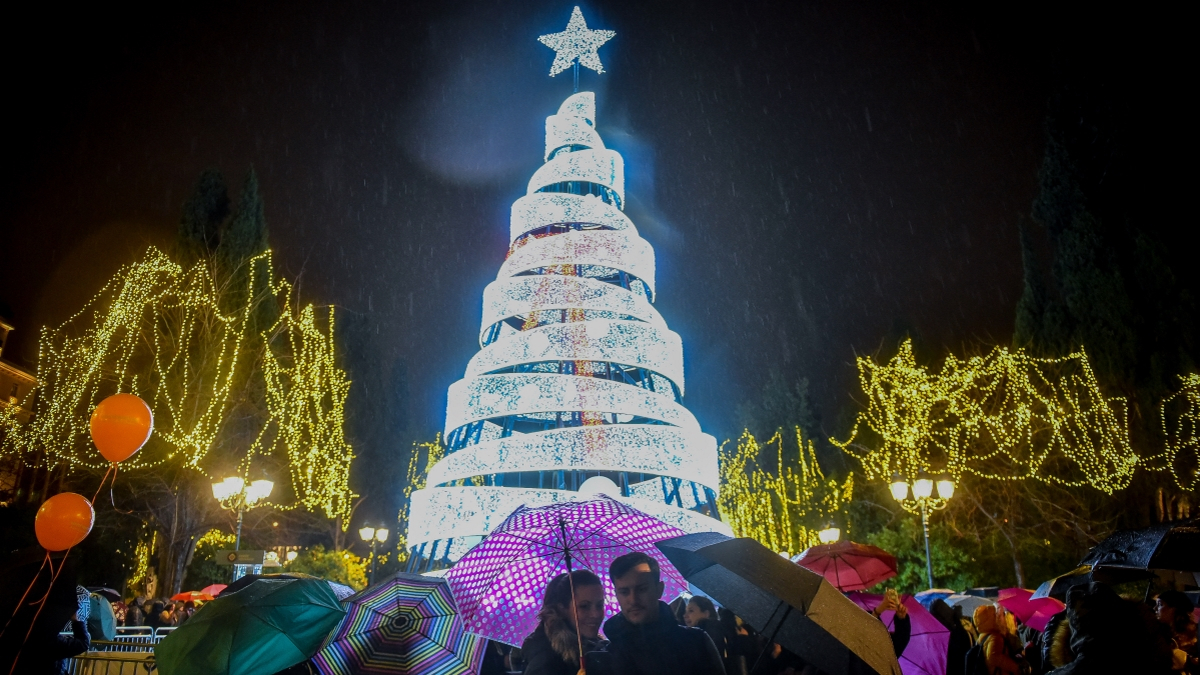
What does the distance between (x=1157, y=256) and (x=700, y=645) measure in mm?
27788

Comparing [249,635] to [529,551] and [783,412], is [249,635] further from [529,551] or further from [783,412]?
[783,412]

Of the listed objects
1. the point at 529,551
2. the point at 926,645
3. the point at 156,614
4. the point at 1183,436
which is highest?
the point at 1183,436

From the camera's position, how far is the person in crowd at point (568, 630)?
391 centimetres

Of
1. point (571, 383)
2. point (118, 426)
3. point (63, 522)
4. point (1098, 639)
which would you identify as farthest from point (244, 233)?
point (1098, 639)

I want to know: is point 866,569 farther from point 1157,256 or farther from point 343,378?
point 343,378

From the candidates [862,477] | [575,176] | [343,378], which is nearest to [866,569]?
[575,176]

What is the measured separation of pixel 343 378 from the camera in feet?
128

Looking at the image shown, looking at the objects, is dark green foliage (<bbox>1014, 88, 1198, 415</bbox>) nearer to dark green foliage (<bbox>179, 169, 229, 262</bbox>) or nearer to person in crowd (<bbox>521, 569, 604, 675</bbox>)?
person in crowd (<bbox>521, 569, 604, 675</bbox>)

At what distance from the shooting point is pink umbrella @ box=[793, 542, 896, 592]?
832cm

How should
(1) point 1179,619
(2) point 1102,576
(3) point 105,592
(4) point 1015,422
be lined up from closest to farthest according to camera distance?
(1) point 1179,619
(2) point 1102,576
(3) point 105,592
(4) point 1015,422

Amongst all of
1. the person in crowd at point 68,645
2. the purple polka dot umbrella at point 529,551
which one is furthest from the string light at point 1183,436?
the person in crowd at point 68,645

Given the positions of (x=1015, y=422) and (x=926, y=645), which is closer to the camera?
(x=926, y=645)

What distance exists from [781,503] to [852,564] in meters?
30.3

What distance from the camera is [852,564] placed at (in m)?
8.35
